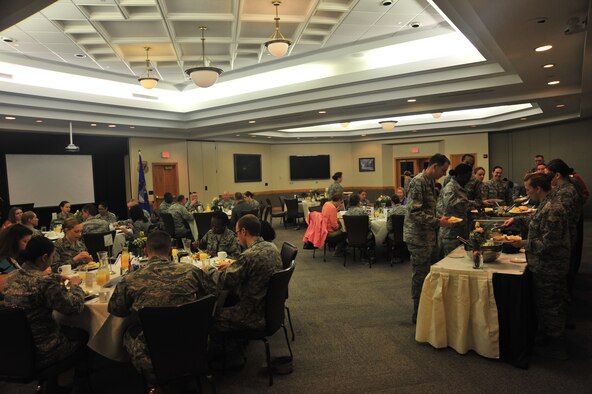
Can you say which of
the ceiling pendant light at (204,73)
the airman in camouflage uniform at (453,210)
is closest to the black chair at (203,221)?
the ceiling pendant light at (204,73)

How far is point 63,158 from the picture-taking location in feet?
36.8

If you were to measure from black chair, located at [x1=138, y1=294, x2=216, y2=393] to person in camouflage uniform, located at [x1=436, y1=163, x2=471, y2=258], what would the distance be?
10.4 ft

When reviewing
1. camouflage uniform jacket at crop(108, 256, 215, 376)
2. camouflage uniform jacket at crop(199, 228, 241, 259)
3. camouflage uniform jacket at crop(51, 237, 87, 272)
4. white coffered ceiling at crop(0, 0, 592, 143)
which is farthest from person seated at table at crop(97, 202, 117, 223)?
camouflage uniform jacket at crop(108, 256, 215, 376)

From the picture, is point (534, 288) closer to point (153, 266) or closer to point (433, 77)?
point (153, 266)

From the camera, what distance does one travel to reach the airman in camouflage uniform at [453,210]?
4449mm

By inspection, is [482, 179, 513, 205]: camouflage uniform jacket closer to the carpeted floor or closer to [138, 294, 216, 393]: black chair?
the carpeted floor

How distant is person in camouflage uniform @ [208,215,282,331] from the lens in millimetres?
2873

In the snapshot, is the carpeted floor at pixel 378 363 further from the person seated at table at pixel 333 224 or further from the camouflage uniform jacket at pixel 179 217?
the camouflage uniform jacket at pixel 179 217

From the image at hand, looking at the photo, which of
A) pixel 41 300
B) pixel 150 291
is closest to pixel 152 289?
pixel 150 291

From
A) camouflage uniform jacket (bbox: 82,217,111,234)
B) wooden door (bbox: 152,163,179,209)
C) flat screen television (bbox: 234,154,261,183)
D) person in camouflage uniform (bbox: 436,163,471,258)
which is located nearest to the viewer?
person in camouflage uniform (bbox: 436,163,471,258)

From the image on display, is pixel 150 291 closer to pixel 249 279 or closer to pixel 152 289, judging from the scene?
pixel 152 289

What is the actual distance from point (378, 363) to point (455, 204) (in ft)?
6.73

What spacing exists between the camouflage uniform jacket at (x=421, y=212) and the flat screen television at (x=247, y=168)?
11509 mm

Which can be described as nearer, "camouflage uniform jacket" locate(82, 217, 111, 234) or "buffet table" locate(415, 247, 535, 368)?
"buffet table" locate(415, 247, 535, 368)
